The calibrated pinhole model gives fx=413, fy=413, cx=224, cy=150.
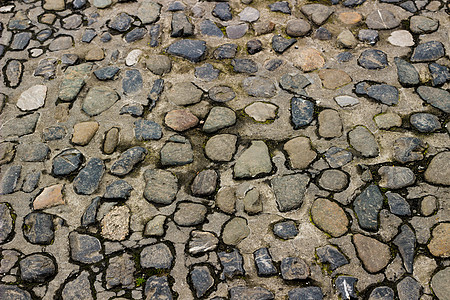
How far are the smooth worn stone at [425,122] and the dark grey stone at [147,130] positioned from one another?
75.0 inches

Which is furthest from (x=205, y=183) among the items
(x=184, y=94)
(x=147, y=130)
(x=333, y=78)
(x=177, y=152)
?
(x=333, y=78)

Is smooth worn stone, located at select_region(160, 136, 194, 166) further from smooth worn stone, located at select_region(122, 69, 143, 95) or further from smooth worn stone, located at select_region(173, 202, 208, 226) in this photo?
smooth worn stone, located at select_region(122, 69, 143, 95)

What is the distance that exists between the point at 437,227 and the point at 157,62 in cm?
251

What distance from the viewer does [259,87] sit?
11.2 ft

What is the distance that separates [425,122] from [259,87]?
4.24 feet

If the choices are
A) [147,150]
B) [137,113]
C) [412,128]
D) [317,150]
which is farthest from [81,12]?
[412,128]

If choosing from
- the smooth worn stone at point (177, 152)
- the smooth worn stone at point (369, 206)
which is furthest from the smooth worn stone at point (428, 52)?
the smooth worn stone at point (177, 152)

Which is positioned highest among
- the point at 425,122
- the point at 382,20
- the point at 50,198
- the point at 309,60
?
the point at 382,20

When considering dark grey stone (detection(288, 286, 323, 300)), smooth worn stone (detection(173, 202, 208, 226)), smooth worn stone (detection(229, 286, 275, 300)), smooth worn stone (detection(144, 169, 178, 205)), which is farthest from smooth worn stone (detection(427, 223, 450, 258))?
smooth worn stone (detection(144, 169, 178, 205))

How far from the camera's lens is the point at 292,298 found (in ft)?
7.59

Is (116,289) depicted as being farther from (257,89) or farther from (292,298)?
(257,89)

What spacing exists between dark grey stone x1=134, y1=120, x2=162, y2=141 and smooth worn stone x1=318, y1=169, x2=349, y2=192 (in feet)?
4.05

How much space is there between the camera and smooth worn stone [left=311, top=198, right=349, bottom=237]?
2557 mm

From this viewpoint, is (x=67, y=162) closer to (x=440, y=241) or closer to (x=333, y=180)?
(x=333, y=180)
